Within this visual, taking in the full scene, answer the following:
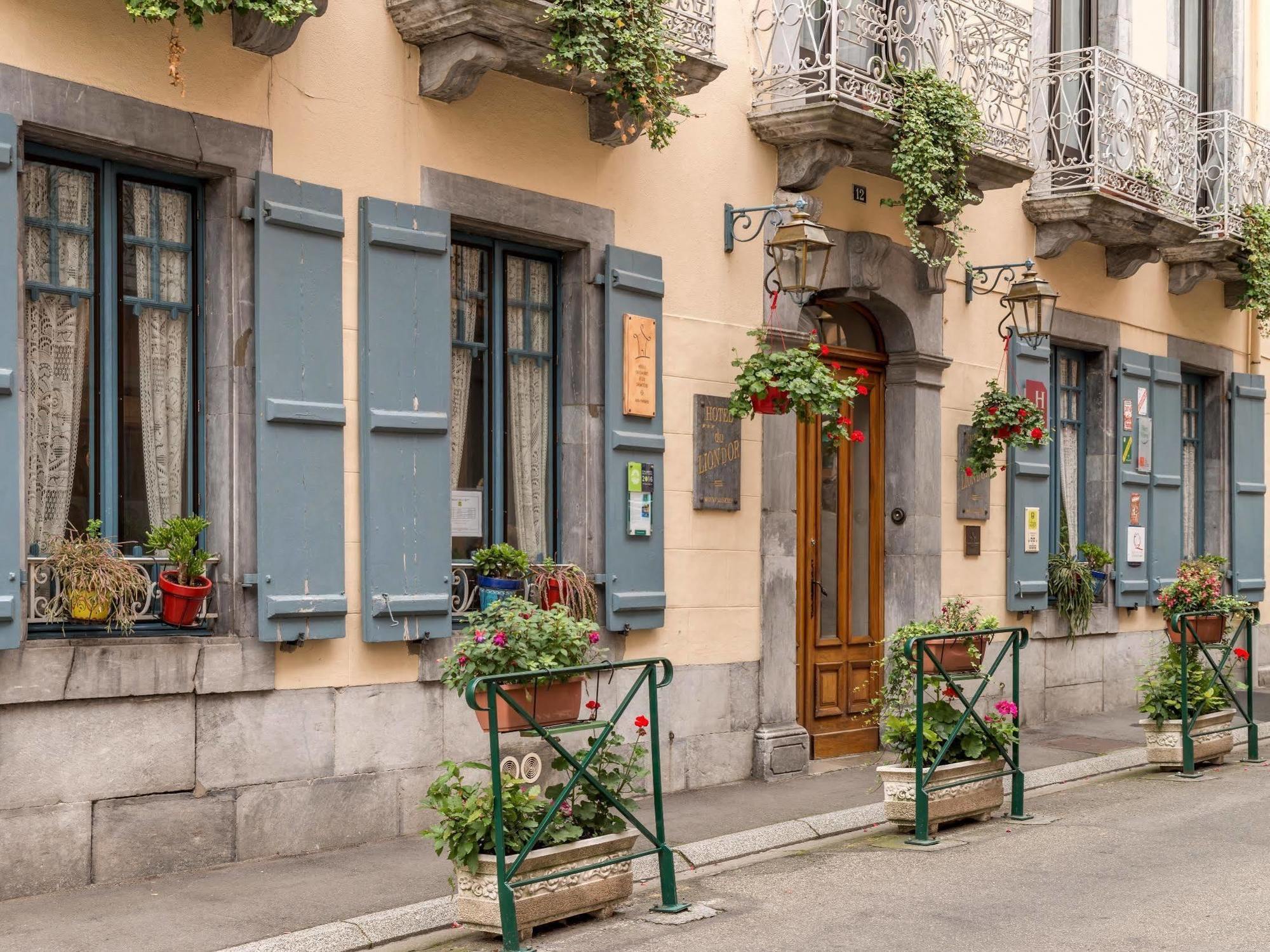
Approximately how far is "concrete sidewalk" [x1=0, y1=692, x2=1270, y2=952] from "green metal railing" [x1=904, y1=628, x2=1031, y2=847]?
1.99ft

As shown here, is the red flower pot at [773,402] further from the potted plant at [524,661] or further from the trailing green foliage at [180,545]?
the trailing green foliage at [180,545]

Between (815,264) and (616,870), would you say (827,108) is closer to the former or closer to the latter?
(815,264)

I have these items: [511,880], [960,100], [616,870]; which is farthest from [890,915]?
[960,100]

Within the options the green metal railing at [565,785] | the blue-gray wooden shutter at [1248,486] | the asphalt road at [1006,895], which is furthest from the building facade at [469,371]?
the blue-gray wooden shutter at [1248,486]

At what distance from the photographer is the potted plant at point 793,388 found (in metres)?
9.30

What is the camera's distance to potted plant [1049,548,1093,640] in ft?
41.8

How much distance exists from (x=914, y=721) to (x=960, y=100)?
4496mm

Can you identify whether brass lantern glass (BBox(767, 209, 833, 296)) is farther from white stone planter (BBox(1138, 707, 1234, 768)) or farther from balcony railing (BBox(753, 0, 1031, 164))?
white stone planter (BBox(1138, 707, 1234, 768))

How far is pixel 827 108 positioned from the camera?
9.68 metres

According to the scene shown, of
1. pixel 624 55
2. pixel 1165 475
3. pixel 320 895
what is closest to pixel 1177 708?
pixel 1165 475

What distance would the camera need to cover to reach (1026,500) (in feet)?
Result: 40.7

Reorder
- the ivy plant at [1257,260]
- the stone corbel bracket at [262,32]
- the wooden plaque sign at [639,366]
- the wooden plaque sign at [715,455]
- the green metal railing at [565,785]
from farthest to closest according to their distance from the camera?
the ivy plant at [1257,260] < the wooden plaque sign at [715,455] < the wooden plaque sign at [639,366] < the stone corbel bracket at [262,32] < the green metal railing at [565,785]

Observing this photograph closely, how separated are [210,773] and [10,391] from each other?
1.92 meters

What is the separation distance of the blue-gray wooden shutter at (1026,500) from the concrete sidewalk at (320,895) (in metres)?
3.53
